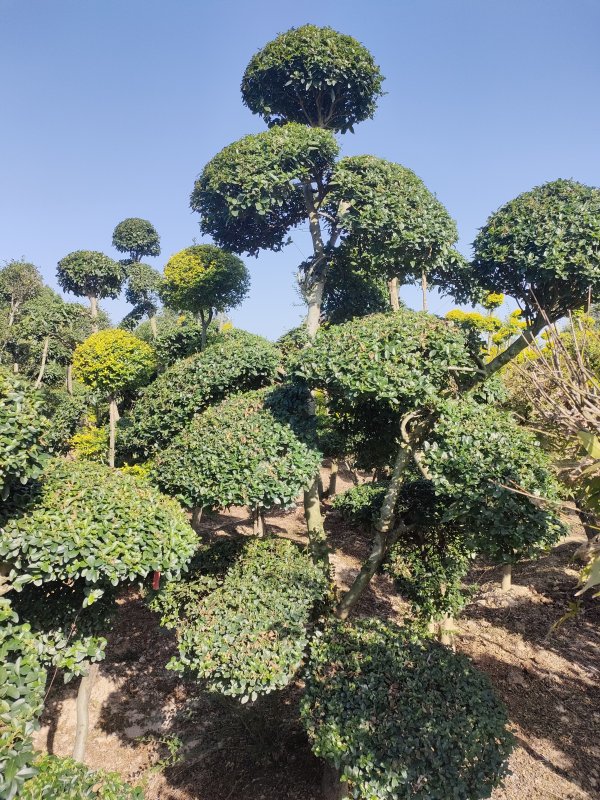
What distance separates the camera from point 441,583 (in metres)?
Answer: 8.41

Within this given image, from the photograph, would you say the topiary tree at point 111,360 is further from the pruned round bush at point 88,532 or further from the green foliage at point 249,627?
the green foliage at point 249,627

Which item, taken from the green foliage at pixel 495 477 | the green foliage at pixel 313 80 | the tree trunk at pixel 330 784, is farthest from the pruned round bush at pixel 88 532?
the green foliage at pixel 313 80

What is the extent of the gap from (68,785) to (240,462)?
378 centimetres

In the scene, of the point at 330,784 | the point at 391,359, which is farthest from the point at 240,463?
the point at 330,784

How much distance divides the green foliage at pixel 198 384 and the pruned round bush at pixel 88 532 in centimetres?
181

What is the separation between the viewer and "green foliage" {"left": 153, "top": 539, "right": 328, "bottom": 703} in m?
5.63

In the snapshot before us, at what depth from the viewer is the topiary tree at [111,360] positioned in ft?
31.6

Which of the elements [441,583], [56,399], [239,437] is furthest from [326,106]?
[56,399]

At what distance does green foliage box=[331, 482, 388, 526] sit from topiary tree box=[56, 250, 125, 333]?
48.6 feet

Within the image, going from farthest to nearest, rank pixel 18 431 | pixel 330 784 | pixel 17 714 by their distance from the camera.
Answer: pixel 330 784
pixel 18 431
pixel 17 714

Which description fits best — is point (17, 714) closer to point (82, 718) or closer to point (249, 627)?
point (249, 627)

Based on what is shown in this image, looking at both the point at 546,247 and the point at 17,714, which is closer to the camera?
the point at 17,714

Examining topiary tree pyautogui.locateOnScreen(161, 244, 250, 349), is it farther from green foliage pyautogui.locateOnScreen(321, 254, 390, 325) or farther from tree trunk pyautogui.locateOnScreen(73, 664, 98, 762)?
tree trunk pyautogui.locateOnScreen(73, 664, 98, 762)

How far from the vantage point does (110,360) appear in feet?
31.4
